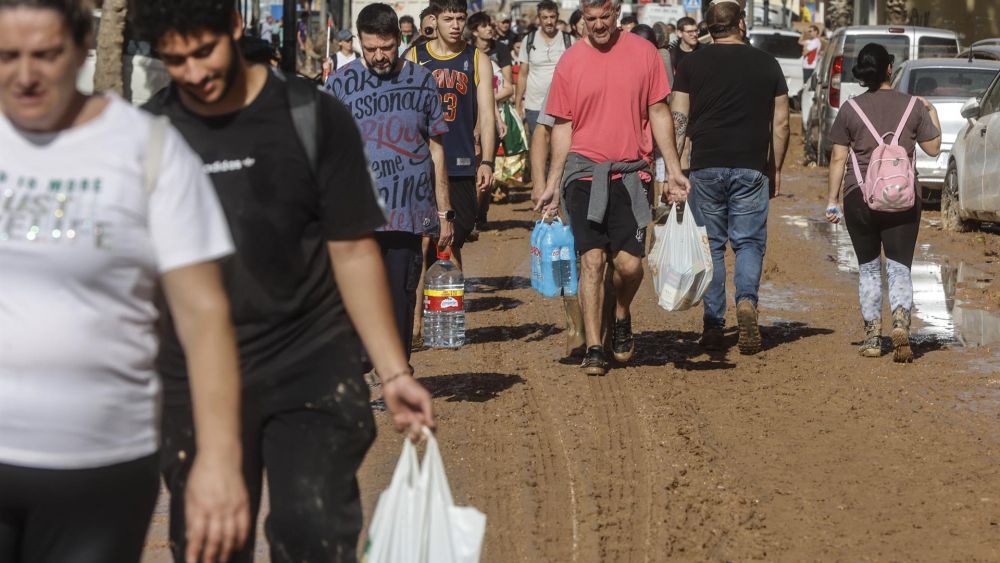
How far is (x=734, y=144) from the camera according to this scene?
9961mm

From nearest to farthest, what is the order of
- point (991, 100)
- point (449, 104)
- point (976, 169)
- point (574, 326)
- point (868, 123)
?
point (868, 123), point (574, 326), point (449, 104), point (976, 169), point (991, 100)

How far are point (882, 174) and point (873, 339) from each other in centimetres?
104

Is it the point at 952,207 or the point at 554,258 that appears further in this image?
the point at 952,207

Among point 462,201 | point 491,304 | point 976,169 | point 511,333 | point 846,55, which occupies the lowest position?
point 491,304

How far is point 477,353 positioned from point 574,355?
0.66m

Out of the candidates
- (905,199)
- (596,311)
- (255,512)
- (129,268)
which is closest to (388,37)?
(596,311)

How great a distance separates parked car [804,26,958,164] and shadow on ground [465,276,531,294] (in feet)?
33.8

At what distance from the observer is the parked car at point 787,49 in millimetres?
42344

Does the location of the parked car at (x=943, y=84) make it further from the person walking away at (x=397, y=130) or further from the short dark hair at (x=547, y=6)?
the person walking away at (x=397, y=130)

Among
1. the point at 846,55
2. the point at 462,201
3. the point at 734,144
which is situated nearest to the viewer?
the point at 734,144

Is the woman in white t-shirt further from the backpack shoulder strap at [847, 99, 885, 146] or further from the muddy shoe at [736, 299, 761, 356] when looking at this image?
the muddy shoe at [736, 299, 761, 356]

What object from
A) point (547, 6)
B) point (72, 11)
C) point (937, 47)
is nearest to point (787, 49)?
point (937, 47)

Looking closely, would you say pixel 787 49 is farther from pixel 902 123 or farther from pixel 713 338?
pixel 902 123

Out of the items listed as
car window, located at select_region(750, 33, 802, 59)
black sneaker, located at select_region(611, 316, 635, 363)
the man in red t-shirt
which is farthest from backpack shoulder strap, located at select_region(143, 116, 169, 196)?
car window, located at select_region(750, 33, 802, 59)
